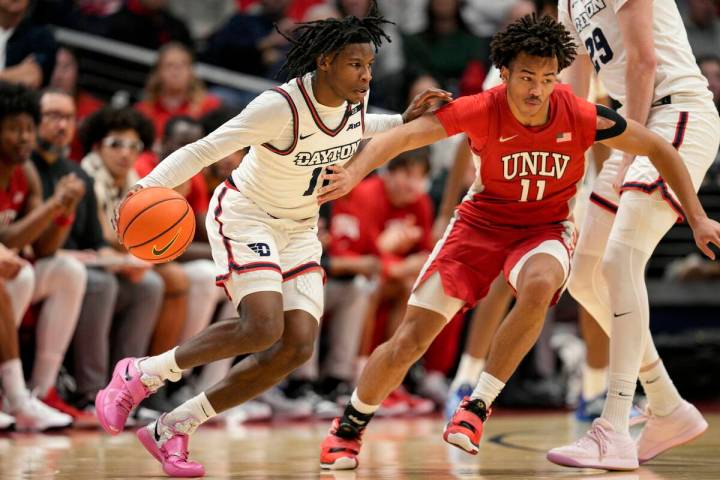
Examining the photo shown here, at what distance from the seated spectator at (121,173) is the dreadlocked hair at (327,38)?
2.41 m

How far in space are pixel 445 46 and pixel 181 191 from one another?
4094 millimetres

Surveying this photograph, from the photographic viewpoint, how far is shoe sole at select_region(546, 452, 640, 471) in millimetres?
4574

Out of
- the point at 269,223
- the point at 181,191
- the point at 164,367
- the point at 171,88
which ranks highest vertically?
the point at 171,88

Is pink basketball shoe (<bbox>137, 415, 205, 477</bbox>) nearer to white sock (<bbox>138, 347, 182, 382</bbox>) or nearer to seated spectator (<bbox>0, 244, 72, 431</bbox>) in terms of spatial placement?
white sock (<bbox>138, 347, 182, 382</bbox>)

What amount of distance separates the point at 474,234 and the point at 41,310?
9.44 ft

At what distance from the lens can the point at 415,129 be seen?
15.1ft

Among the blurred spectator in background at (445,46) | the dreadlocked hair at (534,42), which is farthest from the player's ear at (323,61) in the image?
the blurred spectator in background at (445,46)

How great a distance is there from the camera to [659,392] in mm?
4977

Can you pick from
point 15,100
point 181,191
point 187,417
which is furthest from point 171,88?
point 187,417

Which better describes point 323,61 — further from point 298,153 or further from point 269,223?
point 269,223

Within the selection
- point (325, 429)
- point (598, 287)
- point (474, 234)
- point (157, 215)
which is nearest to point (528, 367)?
point (325, 429)

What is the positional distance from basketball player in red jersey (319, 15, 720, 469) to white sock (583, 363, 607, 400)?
2186 mm

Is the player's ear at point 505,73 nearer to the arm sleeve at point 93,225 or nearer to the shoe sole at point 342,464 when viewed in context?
the shoe sole at point 342,464

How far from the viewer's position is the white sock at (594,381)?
22.3 ft
